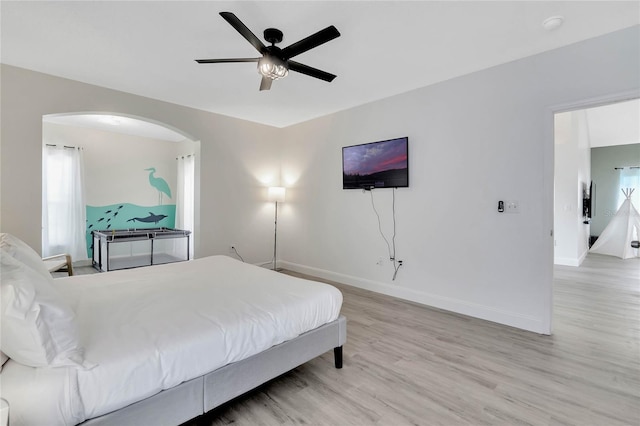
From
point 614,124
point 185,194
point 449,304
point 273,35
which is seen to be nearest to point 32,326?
point 273,35

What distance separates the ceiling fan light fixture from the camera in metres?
2.26

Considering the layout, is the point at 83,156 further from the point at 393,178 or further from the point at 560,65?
the point at 560,65

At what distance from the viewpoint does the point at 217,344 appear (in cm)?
155

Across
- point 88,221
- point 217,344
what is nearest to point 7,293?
point 217,344

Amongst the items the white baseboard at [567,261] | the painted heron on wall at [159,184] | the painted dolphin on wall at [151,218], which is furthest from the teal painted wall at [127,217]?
the white baseboard at [567,261]

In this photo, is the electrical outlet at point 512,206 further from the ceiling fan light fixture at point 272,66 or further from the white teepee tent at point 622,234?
the white teepee tent at point 622,234

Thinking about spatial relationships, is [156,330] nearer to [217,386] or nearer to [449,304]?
[217,386]

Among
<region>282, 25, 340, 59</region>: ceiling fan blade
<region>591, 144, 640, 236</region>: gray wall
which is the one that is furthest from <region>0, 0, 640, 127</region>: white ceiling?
<region>591, 144, 640, 236</region>: gray wall

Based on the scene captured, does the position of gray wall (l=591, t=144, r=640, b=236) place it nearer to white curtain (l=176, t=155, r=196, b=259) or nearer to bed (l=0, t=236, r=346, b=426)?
bed (l=0, t=236, r=346, b=426)

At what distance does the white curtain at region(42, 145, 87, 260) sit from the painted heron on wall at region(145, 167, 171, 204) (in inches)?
48.7

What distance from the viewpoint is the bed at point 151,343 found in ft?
3.79

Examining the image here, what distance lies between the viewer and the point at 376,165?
4.10 m

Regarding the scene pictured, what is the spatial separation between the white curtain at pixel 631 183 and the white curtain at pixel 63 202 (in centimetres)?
1280

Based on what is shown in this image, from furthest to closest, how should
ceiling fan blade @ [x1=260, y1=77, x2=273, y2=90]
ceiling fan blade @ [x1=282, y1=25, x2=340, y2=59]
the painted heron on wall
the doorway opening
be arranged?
the painted heron on wall < the doorway opening < ceiling fan blade @ [x1=260, y1=77, x2=273, y2=90] < ceiling fan blade @ [x1=282, y1=25, x2=340, y2=59]
